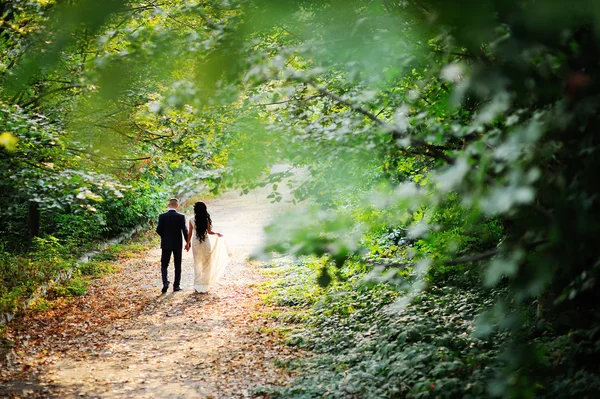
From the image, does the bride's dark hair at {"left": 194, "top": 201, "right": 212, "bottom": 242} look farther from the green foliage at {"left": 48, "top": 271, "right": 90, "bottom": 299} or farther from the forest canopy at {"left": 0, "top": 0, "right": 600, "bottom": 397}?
the green foliage at {"left": 48, "top": 271, "right": 90, "bottom": 299}

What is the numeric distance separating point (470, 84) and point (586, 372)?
132 inches

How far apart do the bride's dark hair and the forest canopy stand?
1997mm

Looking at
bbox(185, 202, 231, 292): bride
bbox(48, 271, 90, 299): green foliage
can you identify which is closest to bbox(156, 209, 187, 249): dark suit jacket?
bbox(185, 202, 231, 292): bride

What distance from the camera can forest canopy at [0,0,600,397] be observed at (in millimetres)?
1705

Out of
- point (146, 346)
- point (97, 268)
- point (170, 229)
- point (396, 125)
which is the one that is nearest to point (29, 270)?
point (97, 268)

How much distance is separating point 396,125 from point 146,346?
19.2 ft

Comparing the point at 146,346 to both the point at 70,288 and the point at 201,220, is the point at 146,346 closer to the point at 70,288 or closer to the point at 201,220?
the point at 201,220

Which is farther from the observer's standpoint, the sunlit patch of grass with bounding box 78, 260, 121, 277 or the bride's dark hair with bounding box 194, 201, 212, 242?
the sunlit patch of grass with bounding box 78, 260, 121, 277

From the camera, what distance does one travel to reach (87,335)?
8.30 m

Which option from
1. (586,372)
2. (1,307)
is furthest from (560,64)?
(1,307)

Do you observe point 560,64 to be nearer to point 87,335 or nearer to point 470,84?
point 470,84

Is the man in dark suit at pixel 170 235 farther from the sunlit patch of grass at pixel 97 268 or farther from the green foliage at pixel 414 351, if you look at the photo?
the green foliage at pixel 414 351

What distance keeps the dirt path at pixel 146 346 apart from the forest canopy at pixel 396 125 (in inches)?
63.2

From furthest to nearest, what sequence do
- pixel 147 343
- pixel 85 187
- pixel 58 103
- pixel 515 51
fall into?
pixel 58 103 < pixel 147 343 < pixel 85 187 < pixel 515 51
